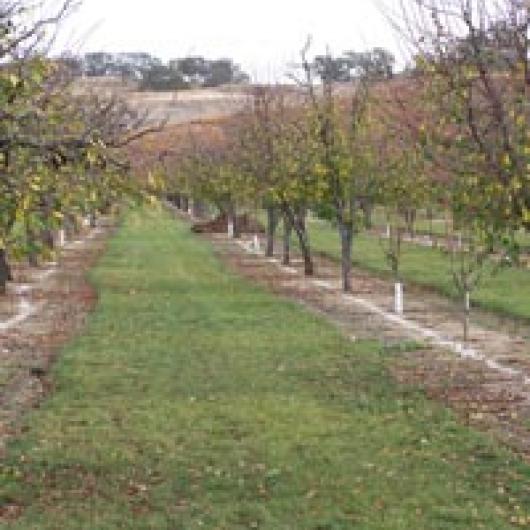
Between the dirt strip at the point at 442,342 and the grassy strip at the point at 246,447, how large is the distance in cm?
51

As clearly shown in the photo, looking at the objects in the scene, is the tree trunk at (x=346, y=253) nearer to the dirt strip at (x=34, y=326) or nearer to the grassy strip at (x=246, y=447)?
the dirt strip at (x=34, y=326)

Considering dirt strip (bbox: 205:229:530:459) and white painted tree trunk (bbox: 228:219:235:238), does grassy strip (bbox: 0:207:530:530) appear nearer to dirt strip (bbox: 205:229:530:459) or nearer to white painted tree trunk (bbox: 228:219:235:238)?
dirt strip (bbox: 205:229:530:459)

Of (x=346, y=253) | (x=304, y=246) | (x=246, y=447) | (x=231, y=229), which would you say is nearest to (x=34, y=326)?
(x=346, y=253)

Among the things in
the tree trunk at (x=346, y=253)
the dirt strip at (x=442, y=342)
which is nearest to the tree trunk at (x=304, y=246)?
the dirt strip at (x=442, y=342)

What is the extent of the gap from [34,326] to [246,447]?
11669mm

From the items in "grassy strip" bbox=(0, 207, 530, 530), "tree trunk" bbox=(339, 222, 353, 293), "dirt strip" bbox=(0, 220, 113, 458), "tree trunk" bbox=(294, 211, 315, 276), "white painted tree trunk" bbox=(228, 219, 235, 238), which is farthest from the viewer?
"white painted tree trunk" bbox=(228, 219, 235, 238)

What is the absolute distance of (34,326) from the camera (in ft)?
73.0

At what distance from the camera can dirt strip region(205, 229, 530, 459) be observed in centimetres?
1354

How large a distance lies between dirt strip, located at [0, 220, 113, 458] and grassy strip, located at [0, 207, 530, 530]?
1.11 ft

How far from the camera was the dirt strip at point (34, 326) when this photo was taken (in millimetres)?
14219

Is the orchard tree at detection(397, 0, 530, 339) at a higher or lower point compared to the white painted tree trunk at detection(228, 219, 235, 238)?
higher

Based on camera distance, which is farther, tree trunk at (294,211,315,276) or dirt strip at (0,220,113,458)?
tree trunk at (294,211,315,276)

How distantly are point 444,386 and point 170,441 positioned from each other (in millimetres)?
4768

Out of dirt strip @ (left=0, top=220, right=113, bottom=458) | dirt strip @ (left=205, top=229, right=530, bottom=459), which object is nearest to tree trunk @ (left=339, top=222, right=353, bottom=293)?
dirt strip @ (left=205, top=229, right=530, bottom=459)
